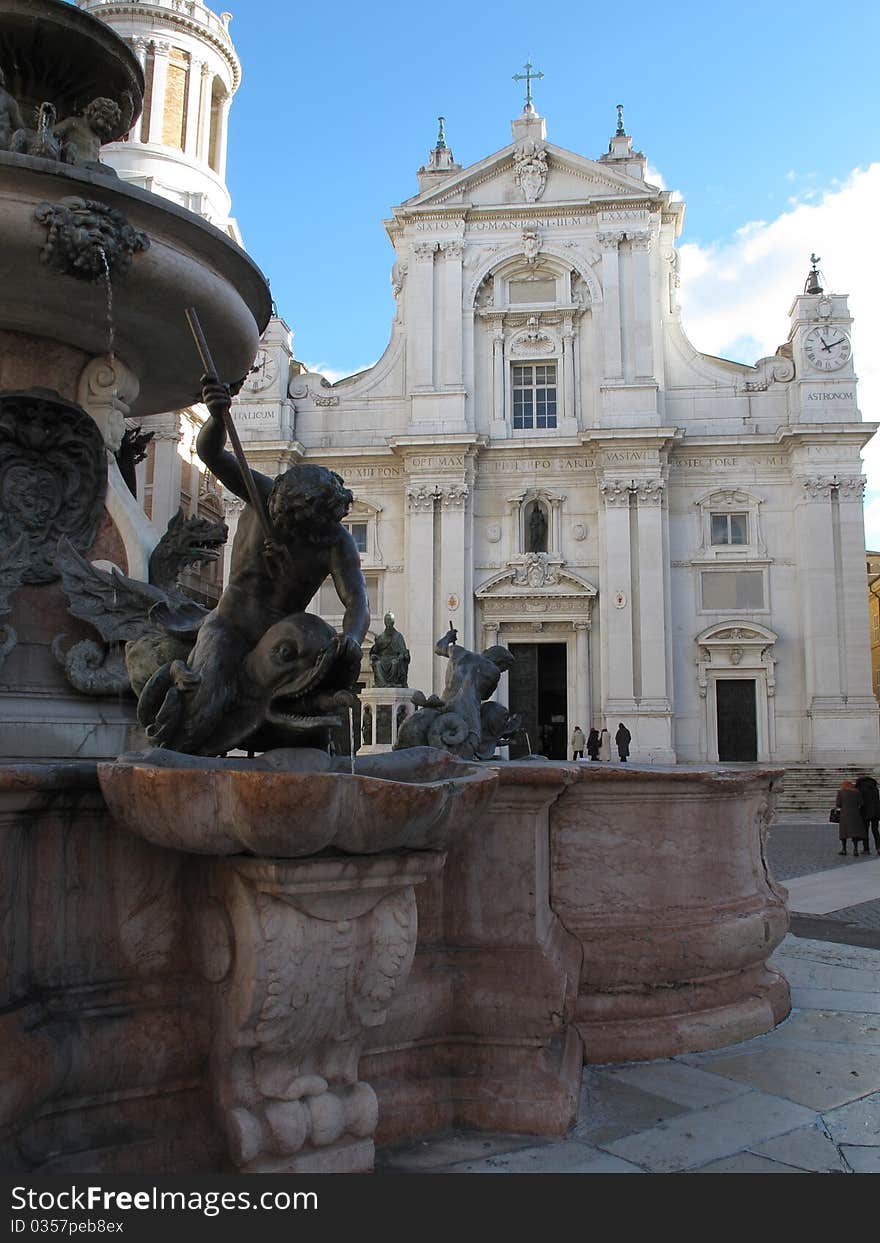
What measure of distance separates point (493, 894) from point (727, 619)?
2776 centimetres

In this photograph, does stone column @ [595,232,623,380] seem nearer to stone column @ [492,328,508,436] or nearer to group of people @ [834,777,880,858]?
stone column @ [492,328,508,436]

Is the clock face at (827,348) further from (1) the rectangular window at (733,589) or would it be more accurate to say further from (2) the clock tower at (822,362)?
(1) the rectangular window at (733,589)

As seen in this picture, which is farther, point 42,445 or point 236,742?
point 42,445


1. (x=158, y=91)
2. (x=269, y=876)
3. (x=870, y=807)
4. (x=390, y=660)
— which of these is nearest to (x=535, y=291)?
(x=390, y=660)

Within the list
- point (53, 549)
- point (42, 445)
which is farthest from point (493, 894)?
point (42, 445)

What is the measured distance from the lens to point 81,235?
14.9 feet

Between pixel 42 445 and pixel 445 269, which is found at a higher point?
pixel 445 269

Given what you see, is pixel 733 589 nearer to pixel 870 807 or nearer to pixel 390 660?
pixel 390 660

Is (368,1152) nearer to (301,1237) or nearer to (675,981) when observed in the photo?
(301,1237)

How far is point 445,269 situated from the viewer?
32.2m

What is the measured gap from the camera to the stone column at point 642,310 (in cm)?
3083

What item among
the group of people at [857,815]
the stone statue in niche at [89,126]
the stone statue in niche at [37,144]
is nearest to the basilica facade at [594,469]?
the group of people at [857,815]

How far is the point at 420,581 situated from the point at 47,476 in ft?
82.3

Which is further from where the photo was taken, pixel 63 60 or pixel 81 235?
pixel 63 60
